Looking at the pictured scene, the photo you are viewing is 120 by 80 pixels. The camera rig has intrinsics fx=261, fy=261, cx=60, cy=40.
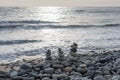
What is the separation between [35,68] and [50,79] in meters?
1.40

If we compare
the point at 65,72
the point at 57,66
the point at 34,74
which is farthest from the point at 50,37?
the point at 34,74

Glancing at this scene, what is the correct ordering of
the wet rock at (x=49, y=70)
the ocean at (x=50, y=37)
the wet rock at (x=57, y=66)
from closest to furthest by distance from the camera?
the wet rock at (x=49, y=70)
the wet rock at (x=57, y=66)
the ocean at (x=50, y=37)

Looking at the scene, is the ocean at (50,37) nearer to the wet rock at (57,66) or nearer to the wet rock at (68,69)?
the wet rock at (57,66)

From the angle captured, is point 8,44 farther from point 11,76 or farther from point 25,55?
point 11,76

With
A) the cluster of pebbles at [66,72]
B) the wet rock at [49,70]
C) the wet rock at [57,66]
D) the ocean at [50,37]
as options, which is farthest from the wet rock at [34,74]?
the ocean at [50,37]

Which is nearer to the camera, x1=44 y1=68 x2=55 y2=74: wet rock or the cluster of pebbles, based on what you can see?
the cluster of pebbles

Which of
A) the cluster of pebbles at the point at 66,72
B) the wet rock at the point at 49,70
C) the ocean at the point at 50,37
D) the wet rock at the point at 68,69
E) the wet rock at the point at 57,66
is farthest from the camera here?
the ocean at the point at 50,37

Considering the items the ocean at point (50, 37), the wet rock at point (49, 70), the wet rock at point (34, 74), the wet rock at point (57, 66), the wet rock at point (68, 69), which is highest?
the ocean at point (50, 37)

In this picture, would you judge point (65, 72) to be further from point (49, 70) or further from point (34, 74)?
point (34, 74)

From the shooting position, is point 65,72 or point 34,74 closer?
point 34,74

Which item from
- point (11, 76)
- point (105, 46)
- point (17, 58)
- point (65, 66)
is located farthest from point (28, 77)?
point (105, 46)

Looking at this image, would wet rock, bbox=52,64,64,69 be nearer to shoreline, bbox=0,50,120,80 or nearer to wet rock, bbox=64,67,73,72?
shoreline, bbox=0,50,120,80

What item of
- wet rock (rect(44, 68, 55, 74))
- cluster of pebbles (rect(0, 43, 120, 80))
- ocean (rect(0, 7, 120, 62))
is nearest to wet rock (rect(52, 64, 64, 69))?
cluster of pebbles (rect(0, 43, 120, 80))

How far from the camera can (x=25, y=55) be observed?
38.8 ft
